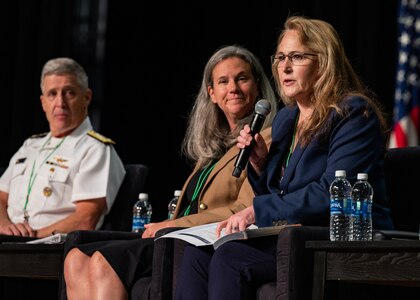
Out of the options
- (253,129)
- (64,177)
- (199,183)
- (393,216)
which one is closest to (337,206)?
(253,129)

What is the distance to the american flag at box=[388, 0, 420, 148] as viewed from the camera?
5.33 meters

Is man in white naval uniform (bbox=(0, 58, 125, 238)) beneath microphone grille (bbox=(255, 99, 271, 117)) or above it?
beneath

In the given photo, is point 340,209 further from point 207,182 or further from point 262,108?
point 207,182

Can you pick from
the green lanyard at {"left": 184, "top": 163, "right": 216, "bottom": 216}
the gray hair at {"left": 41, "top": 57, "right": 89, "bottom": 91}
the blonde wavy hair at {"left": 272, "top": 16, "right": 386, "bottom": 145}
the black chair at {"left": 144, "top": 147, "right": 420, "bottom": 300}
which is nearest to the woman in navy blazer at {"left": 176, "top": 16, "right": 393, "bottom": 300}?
the blonde wavy hair at {"left": 272, "top": 16, "right": 386, "bottom": 145}

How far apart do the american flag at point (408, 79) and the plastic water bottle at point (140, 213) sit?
5.97 ft

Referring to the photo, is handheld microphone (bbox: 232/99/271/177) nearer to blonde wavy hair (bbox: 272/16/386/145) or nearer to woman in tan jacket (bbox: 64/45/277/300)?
blonde wavy hair (bbox: 272/16/386/145)

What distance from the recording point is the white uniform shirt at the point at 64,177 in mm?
4234

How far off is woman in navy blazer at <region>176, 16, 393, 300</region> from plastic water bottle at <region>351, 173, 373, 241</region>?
0.26ft

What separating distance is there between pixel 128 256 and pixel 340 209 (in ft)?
3.06

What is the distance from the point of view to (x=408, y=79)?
534 cm

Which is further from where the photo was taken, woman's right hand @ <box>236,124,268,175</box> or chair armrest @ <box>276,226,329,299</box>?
woman's right hand @ <box>236,124,268,175</box>

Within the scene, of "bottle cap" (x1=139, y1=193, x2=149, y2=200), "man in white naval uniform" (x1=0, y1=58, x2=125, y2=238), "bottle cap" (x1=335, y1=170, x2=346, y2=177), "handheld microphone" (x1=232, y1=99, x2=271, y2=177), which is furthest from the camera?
"man in white naval uniform" (x1=0, y1=58, x2=125, y2=238)

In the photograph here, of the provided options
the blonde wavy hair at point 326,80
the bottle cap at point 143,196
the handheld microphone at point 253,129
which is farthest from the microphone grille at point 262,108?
the bottle cap at point 143,196

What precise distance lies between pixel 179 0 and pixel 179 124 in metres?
0.83
